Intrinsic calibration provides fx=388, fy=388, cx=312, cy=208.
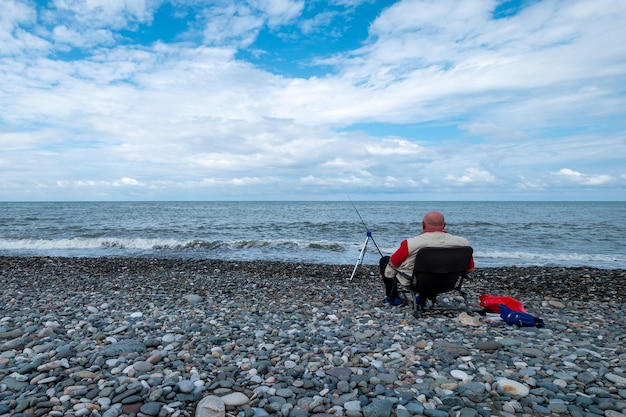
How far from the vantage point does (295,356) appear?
498cm

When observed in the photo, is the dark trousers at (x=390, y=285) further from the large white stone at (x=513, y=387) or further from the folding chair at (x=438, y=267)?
the large white stone at (x=513, y=387)

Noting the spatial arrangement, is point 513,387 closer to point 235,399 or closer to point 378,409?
point 378,409

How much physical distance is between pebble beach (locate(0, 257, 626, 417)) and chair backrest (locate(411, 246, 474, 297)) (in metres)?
0.67

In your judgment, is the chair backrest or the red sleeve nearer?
the chair backrest

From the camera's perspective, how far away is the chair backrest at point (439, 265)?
6.56 m

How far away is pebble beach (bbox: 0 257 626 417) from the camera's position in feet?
12.5

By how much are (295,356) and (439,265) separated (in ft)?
9.90

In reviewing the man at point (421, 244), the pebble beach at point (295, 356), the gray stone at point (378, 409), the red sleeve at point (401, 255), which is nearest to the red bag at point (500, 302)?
the pebble beach at point (295, 356)

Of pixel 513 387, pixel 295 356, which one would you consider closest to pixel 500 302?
pixel 513 387

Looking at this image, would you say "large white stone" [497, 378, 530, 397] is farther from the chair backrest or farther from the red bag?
the red bag

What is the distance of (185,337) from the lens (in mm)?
5703

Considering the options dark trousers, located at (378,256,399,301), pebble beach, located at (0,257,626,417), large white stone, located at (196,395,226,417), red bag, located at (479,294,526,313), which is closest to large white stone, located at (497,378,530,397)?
pebble beach, located at (0,257,626,417)

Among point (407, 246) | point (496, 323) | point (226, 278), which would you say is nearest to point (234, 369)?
point (407, 246)

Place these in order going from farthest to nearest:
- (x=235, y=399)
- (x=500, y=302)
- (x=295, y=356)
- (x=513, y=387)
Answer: (x=500, y=302), (x=295, y=356), (x=513, y=387), (x=235, y=399)
